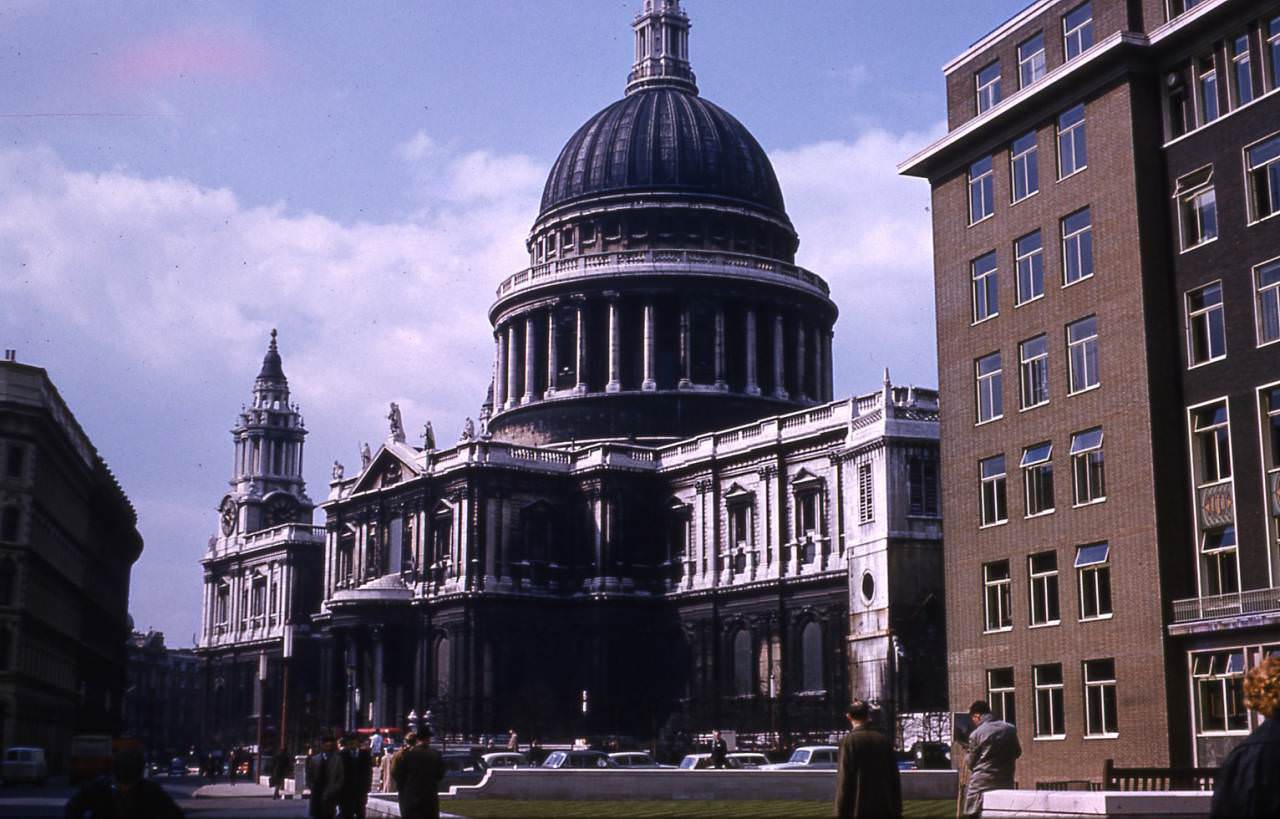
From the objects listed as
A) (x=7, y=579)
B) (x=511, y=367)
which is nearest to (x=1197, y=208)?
(x=7, y=579)

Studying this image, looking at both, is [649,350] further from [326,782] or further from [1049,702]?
[326,782]

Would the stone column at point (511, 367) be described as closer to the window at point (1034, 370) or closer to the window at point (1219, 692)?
the window at point (1034, 370)

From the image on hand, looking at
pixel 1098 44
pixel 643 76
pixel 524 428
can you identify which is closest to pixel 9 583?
pixel 524 428

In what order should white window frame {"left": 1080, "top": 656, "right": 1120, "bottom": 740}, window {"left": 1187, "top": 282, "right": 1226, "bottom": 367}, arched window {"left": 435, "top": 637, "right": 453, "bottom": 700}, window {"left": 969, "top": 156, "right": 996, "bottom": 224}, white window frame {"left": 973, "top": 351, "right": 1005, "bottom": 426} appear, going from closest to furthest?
window {"left": 1187, "top": 282, "right": 1226, "bottom": 367} → white window frame {"left": 1080, "top": 656, "right": 1120, "bottom": 740} → white window frame {"left": 973, "top": 351, "right": 1005, "bottom": 426} → window {"left": 969, "top": 156, "right": 996, "bottom": 224} → arched window {"left": 435, "top": 637, "right": 453, "bottom": 700}

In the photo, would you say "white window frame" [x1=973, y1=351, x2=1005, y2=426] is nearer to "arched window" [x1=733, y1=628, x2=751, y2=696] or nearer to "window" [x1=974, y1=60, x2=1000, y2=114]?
"window" [x1=974, y1=60, x2=1000, y2=114]

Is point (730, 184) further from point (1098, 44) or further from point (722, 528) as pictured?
point (1098, 44)

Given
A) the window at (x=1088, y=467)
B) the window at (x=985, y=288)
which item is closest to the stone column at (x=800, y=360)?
the window at (x=985, y=288)

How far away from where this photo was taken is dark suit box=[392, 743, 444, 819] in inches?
883

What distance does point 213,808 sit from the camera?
48688 millimetres

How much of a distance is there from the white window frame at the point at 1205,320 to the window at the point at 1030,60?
8.06 metres

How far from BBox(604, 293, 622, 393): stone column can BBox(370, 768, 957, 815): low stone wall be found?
61038mm

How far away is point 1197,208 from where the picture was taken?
4166 cm

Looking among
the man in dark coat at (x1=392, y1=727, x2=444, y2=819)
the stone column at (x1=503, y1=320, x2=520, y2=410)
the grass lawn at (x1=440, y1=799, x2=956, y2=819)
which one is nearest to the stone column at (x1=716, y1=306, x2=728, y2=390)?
the stone column at (x1=503, y1=320, x2=520, y2=410)

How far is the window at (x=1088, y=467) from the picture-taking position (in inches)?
1688
